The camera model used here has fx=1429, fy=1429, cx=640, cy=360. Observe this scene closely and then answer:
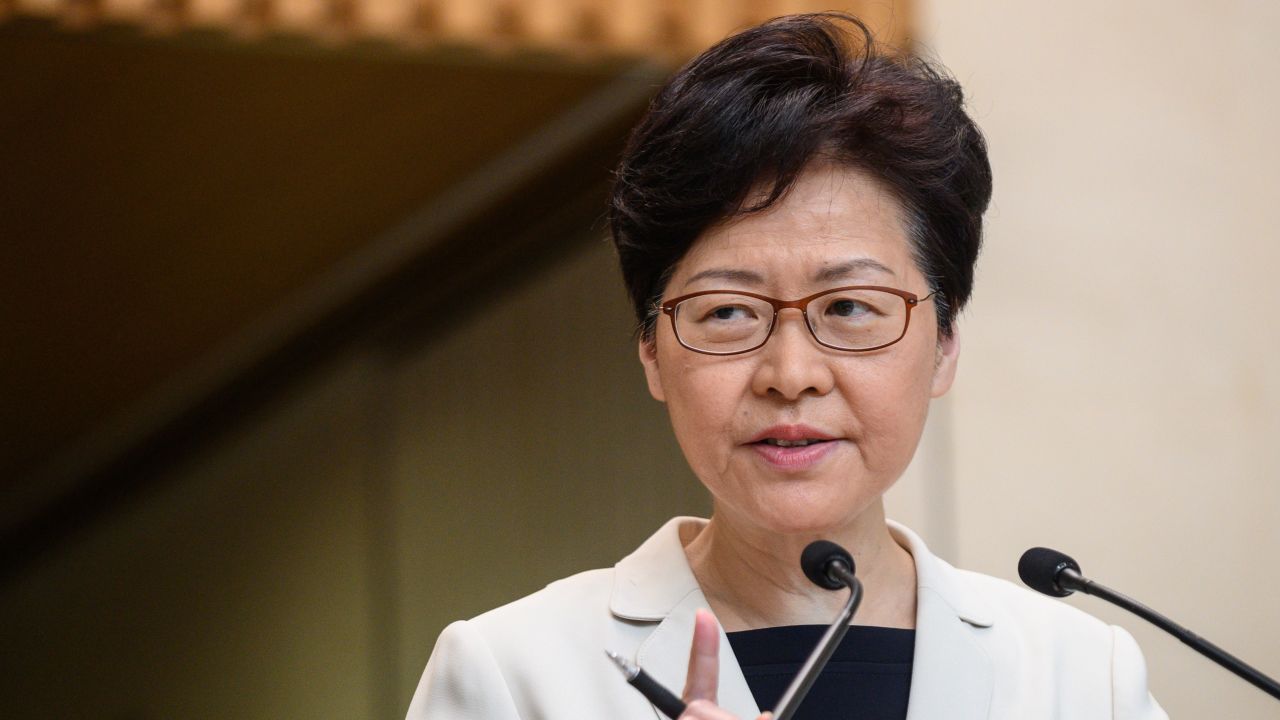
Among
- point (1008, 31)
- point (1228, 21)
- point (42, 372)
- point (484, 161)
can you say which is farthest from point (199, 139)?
point (1228, 21)

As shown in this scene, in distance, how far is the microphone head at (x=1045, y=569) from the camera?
1378mm

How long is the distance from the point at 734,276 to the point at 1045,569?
0.44 m

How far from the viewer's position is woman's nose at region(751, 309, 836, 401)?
4.86ft

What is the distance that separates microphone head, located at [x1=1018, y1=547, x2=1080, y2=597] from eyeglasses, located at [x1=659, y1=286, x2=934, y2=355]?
28 cm

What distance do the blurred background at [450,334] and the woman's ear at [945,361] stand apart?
1.53 meters

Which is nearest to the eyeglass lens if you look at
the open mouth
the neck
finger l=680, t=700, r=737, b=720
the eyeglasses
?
the eyeglasses

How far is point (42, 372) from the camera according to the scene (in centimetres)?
599

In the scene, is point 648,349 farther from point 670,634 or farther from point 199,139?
point 199,139

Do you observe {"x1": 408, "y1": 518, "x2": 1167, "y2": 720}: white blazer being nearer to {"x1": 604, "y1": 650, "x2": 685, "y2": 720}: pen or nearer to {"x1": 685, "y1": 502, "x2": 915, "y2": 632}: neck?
{"x1": 685, "y1": 502, "x2": 915, "y2": 632}: neck

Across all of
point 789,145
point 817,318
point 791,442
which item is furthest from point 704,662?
point 789,145

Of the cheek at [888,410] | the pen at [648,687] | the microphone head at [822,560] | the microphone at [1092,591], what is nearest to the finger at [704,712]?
the pen at [648,687]

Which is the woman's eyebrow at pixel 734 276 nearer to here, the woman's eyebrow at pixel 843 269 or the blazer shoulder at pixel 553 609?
the woman's eyebrow at pixel 843 269

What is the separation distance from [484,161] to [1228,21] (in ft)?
8.73

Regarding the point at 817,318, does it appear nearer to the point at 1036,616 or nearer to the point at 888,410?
the point at 888,410
